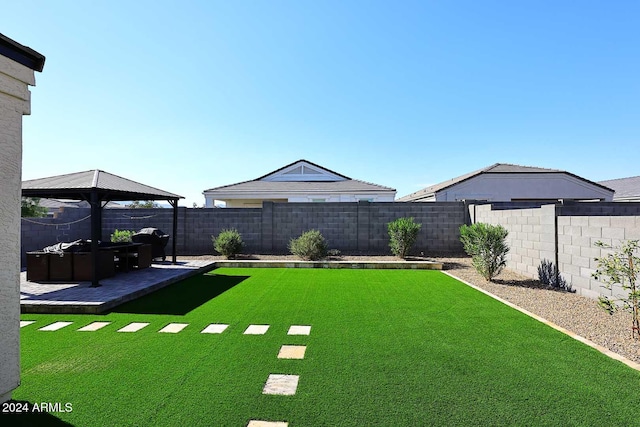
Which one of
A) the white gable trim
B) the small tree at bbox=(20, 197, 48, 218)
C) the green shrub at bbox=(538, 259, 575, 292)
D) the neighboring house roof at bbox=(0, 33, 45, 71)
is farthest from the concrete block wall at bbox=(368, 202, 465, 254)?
the small tree at bbox=(20, 197, 48, 218)

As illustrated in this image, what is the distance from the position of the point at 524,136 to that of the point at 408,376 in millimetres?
17494

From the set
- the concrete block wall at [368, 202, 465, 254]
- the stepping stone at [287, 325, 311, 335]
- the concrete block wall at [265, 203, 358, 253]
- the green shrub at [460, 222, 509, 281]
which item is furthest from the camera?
the concrete block wall at [265, 203, 358, 253]

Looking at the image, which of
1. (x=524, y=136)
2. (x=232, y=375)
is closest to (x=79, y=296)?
(x=232, y=375)

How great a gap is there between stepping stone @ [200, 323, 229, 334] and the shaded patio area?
221cm

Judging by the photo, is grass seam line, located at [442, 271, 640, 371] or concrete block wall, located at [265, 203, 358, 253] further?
concrete block wall, located at [265, 203, 358, 253]

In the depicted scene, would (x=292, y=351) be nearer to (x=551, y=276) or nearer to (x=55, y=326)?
(x=55, y=326)

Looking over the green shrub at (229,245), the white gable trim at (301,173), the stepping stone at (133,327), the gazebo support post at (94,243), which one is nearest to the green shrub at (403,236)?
the green shrub at (229,245)

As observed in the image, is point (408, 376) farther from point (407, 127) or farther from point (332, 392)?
point (407, 127)

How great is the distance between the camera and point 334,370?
297 cm

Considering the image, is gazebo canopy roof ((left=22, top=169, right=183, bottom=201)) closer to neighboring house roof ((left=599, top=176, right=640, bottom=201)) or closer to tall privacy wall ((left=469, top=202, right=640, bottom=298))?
tall privacy wall ((left=469, top=202, right=640, bottom=298))

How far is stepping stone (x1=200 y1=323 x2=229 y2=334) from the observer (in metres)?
4.08

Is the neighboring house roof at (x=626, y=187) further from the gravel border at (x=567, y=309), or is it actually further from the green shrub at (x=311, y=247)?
the green shrub at (x=311, y=247)

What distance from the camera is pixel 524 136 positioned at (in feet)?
53.0

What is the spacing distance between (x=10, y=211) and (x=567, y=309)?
7.16 m
